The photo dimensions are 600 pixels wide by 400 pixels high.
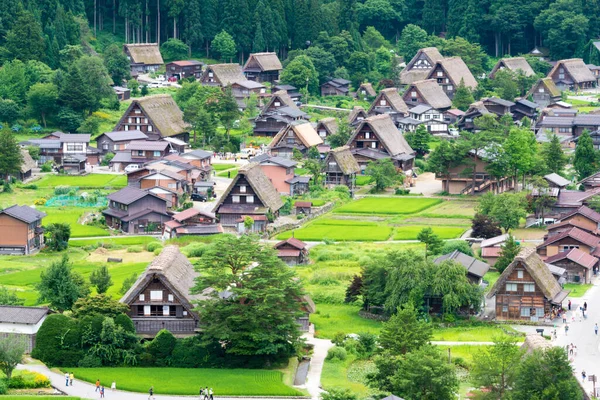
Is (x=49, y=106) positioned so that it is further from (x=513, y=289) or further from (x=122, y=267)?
(x=513, y=289)

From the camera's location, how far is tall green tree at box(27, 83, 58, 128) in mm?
92562

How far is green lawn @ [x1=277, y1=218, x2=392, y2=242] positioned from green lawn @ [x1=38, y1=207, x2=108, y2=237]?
9312 mm

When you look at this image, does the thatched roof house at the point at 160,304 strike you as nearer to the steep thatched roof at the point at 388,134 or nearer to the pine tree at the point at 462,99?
the steep thatched roof at the point at 388,134

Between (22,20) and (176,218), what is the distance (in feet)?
114

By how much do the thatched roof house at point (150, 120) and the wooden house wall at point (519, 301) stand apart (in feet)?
133

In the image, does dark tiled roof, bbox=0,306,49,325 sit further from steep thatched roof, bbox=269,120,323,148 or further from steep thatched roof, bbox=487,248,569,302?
steep thatched roof, bbox=269,120,323,148

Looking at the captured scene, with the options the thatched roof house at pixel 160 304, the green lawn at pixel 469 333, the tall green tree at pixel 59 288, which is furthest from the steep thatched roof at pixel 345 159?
the thatched roof house at pixel 160 304

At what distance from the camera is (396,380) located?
43031 mm

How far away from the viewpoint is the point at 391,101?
99.8 meters

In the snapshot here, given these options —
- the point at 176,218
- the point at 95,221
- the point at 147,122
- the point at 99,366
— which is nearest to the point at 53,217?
the point at 95,221

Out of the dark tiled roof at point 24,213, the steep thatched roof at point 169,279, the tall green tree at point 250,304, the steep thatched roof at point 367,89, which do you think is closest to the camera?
the tall green tree at point 250,304

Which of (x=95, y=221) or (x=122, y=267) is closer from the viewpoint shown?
(x=122, y=267)

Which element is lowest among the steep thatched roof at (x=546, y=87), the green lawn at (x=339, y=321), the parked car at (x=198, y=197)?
the green lawn at (x=339, y=321)

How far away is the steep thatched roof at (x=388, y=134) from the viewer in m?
87.6
